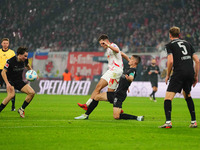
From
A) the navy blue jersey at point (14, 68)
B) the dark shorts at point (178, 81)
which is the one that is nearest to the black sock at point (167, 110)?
the dark shorts at point (178, 81)

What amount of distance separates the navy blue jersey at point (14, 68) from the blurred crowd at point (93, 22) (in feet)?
68.4

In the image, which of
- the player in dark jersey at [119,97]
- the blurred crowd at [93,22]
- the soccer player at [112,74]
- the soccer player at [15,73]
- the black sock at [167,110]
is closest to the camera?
the black sock at [167,110]

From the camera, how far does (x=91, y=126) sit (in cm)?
893

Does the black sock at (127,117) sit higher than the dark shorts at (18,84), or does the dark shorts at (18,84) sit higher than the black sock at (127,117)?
the dark shorts at (18,84)

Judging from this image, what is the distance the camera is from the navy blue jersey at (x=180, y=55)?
850 centimetres

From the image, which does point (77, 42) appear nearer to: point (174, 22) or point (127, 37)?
point (127, 37)

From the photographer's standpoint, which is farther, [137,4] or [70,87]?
[137,4]

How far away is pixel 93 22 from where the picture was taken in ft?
130

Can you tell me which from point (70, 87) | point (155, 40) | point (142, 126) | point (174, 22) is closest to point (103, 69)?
point (70, 87)

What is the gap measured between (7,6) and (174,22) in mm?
14863

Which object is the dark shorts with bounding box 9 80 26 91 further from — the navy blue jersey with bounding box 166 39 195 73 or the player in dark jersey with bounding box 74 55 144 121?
the navy blue jersey with bounding box 166 39 195 73

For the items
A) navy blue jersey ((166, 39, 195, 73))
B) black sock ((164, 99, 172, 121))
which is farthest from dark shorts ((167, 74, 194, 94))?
black sock ((164, 99, 172, 121))

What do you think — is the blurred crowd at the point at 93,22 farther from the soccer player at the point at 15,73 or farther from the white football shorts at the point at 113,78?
the soccer player at the point at 15,73

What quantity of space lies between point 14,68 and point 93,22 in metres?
29.2
